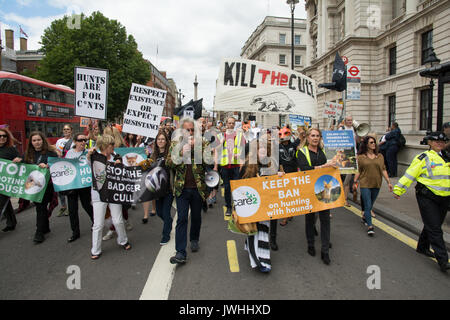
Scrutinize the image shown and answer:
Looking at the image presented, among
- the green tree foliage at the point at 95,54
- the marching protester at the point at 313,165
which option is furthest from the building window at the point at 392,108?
the green tree foliage at the point at 95,54

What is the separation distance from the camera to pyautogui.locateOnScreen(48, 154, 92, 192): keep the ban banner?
5000 millimetres

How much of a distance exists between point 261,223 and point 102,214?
234 centimetres

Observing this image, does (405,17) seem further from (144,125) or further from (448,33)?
(144,125)

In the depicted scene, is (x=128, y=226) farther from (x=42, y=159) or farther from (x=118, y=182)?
(x=42, y=159)

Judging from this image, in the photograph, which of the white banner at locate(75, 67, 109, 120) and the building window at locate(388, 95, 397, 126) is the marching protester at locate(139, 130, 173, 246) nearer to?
the white banner at locate(75, 67, 109, 120)

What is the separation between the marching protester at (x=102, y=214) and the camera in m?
4.29

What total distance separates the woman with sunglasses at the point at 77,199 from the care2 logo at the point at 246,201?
2.75 metres

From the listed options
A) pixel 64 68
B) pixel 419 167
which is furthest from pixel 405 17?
pixel 64 68

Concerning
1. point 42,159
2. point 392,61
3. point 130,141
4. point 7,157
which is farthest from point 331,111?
point 392,61

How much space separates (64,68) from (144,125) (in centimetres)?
2845

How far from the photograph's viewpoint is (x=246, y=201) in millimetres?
3893

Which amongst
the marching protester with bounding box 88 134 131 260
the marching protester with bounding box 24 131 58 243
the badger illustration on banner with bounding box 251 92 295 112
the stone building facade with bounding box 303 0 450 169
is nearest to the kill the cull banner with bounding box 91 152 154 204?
the marching protester with bounding box 88 134 131 260

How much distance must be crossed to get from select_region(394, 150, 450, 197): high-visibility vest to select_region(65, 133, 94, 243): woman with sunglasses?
4956mm
